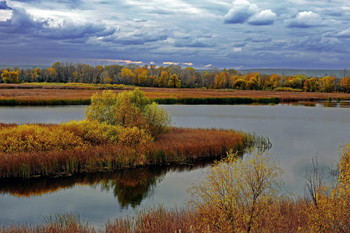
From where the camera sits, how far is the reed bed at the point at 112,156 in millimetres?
17641

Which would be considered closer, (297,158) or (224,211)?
(224,211)

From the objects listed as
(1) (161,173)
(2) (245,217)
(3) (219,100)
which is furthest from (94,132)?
(3) (219,100)

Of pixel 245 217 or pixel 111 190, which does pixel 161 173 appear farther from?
pixel 245 217

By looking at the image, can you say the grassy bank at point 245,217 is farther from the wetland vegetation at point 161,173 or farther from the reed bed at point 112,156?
the reed bed at point 112,156

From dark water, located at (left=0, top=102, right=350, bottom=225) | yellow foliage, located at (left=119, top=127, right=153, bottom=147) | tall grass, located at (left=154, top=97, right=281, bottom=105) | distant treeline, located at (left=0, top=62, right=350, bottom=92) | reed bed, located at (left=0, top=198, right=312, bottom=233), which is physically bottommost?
dark water, located at (left=0, top=102, right=350, bottom=225)

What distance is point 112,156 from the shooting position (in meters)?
19.9

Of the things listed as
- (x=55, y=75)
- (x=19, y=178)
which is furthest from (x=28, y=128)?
(x=55, y=75)

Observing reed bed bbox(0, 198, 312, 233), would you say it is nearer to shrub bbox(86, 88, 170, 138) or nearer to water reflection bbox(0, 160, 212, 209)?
water reflection bbox(0, 160, 212, 209)

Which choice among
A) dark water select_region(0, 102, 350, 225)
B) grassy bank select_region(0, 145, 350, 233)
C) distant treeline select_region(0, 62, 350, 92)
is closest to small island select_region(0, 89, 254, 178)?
dark water select_region(0, 102, 350, 225)

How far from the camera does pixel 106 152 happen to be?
19984mm

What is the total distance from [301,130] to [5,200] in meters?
28.9

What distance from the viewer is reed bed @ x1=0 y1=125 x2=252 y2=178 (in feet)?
57.9

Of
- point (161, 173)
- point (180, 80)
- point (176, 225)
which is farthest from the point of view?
point (180, 80)

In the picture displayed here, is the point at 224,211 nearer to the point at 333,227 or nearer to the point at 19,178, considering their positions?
the point at 333,227
